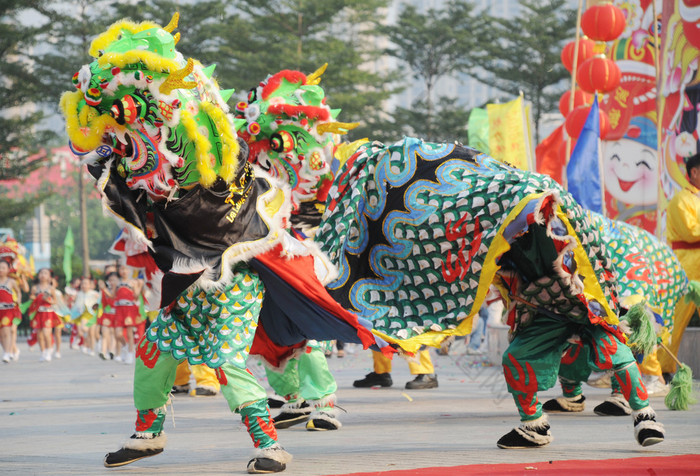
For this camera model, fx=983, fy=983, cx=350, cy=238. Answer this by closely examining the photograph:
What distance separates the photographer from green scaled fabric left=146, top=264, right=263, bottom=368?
4.86 metres

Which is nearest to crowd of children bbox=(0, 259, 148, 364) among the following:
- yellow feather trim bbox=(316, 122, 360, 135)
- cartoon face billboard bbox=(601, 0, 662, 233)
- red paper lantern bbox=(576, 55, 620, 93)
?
yellow feather trim bbox=(316, 122, 360, 135)

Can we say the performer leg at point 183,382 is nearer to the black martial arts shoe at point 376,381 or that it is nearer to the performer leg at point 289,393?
the black martial arts shoe at point 376,381

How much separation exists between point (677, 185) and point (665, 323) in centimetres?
422

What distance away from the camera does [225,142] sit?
4.88 metres

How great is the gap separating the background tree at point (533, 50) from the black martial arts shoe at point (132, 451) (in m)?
26.3

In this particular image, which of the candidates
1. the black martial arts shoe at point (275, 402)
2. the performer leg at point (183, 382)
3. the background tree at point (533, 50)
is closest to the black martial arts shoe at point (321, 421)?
the black martial arts shoe at point (275, 402)

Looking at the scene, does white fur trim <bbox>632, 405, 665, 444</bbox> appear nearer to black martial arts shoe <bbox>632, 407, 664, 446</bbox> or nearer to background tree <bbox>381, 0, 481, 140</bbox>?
black martial arts shoe <bbox>632, 407, 664, 446</bbox>

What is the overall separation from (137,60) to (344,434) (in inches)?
112

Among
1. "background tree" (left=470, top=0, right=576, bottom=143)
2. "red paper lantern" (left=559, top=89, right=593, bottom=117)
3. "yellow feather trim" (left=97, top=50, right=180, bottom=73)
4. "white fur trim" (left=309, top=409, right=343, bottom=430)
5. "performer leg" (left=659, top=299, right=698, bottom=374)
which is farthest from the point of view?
"background tree" (left=470, top=0, right=576, bottom=143)

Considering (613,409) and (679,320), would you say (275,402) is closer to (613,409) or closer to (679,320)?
(613,409)

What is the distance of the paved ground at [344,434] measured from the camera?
204 inches

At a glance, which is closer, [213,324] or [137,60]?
[137,60]

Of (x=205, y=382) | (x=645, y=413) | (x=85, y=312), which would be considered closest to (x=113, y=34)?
(x=645, y=413)

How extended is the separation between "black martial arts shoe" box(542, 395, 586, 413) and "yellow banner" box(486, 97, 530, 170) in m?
8.56
